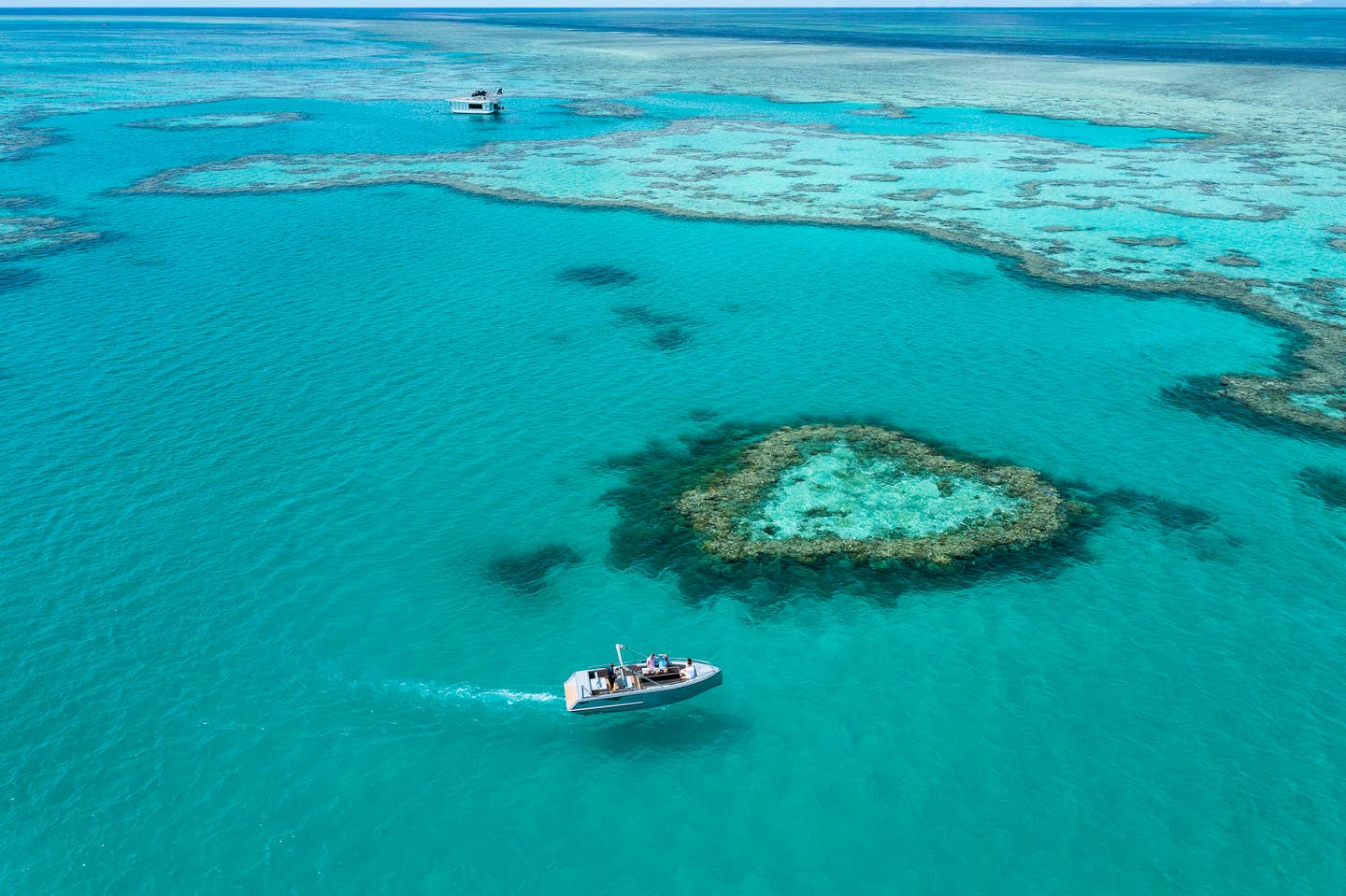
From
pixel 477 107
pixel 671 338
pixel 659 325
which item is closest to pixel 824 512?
pixel 671 338

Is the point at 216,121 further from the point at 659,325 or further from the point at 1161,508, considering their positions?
the point at 1161,508

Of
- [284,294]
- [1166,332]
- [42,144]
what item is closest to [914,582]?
[1166,332]

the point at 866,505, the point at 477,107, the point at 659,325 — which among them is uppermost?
the point at 477,107

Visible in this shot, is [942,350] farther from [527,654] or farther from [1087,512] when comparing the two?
[527,654]

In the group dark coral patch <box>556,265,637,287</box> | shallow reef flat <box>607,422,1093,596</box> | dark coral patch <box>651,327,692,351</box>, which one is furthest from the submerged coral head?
dark coral patch <box>556,265,637,287</box>

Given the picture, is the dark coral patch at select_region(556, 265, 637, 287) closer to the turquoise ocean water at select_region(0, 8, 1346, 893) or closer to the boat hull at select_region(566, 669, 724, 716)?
the turquoise ocean water at select_region(0, 8, 1346, 893)

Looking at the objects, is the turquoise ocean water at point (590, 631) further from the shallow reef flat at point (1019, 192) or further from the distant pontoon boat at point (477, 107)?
the distant pontoon boat at point (477, 107)
